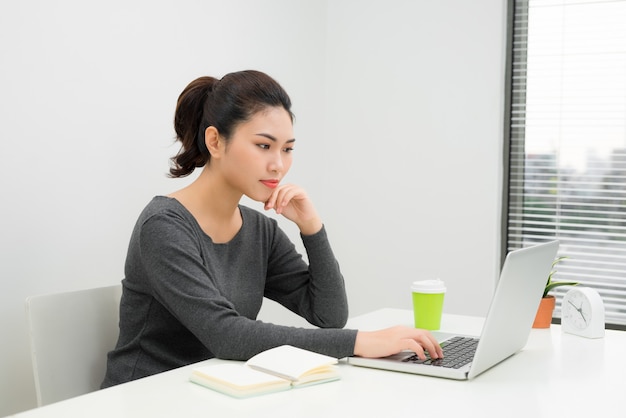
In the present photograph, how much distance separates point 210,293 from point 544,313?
819mm

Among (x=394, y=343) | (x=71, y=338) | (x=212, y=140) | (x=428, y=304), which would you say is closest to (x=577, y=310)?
(x=428, y=304)

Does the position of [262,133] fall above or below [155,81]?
below

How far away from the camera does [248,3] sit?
2789 mm

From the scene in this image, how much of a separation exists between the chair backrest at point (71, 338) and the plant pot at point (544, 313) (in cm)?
99

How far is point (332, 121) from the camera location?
3.34 m

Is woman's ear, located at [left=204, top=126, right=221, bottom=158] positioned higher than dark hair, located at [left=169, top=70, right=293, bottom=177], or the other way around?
dark hair, located at [left=169, top=70, right=293, bottom=177]

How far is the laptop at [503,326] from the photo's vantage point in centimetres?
132

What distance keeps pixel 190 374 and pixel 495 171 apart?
202 centimetres

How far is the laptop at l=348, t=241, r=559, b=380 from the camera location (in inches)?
52.1

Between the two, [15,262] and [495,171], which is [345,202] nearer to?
[495,171]

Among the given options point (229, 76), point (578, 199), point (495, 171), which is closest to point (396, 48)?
point (495, 171)

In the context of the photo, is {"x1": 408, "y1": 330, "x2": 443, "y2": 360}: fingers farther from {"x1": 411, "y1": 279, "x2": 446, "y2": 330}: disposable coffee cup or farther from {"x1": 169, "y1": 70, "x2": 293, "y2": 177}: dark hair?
{"x1": 169, "y1": 70, "x2": 293, "y2": 177}: dark hair

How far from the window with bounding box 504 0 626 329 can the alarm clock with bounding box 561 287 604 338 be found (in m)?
1.31

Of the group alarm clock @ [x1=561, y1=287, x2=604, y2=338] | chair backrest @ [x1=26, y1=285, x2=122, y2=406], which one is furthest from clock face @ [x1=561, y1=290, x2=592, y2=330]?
chair backrest @ [x1=26, y1=285, x2=122, y2=406]
